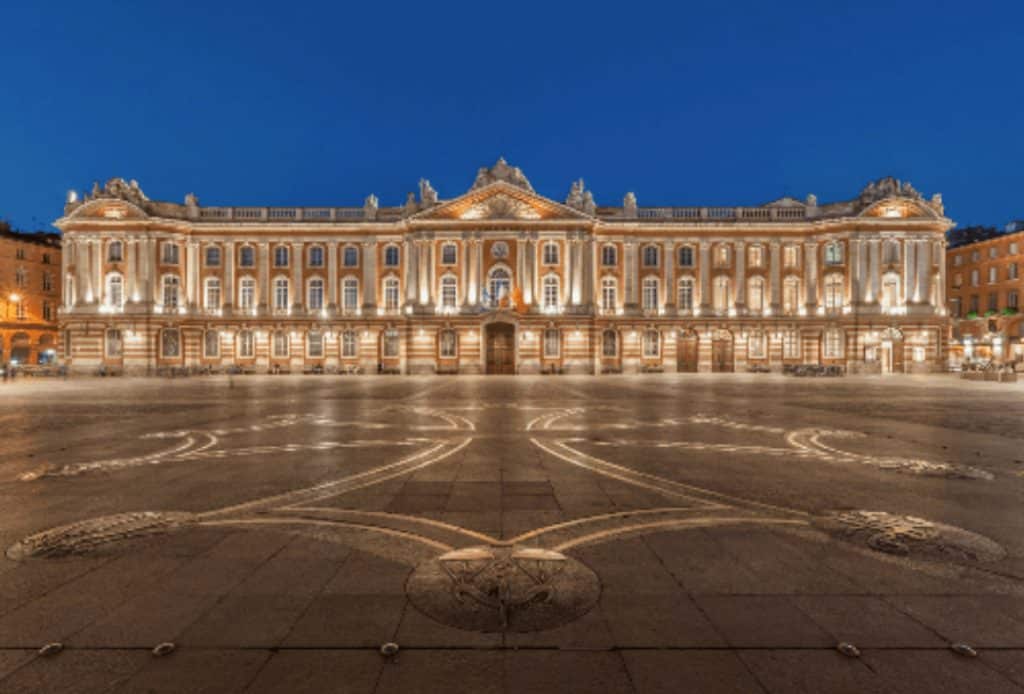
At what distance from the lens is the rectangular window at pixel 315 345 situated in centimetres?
4772

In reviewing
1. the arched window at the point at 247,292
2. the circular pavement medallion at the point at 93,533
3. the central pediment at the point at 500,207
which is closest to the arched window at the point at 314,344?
the arched window at the point at 247,292

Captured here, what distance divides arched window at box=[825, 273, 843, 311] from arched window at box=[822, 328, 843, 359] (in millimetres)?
2109

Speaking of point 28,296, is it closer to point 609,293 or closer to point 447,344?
point 447,344

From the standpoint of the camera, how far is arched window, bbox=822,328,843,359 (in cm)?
4659

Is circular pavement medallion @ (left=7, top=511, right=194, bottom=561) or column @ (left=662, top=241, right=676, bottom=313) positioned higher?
column @ (left=662, top=241, right=676, bottom=313)

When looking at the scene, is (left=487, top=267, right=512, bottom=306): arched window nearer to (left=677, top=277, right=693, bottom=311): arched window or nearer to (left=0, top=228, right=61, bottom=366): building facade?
(left=677, top=277, right=693, bottom=311): arched window

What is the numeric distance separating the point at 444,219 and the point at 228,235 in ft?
64.6

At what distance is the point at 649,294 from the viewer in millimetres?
47844

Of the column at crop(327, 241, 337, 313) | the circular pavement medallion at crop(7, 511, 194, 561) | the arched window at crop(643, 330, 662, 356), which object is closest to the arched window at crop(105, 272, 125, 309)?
the column at crop(327, 241, 337, 313)

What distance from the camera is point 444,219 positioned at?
45.2m

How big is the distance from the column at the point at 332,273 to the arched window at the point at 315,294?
835 millimetres

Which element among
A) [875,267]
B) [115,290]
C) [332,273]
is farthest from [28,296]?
[875,267]

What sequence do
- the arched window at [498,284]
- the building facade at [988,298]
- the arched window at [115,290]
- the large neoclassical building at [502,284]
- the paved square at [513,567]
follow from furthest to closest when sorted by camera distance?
the building facade at [988,298], the arched window at [115,290], the arched window at [498,284], the large neoclassical building at [502,284], the paved square at [513,567]

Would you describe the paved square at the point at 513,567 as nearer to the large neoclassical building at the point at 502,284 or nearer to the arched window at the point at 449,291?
the large neoclassical building at the point at 502,284
